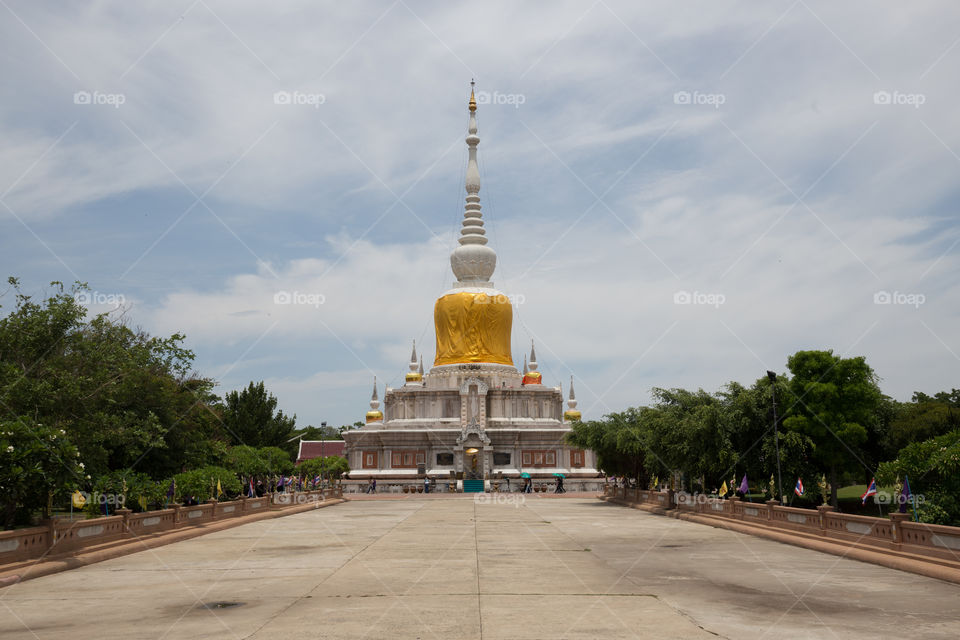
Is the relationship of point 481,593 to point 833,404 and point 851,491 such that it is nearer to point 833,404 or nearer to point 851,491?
point 833,404

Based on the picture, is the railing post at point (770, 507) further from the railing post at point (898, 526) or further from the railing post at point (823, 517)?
the railing post at point (898, 526)

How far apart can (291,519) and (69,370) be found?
1318 cm

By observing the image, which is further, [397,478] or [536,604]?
[397,478]

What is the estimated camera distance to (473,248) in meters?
85.8

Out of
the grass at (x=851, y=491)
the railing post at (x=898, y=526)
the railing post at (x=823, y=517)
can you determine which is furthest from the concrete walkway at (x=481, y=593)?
the grass at (x=851, y=491)

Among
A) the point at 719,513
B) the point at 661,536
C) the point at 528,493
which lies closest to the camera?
the point at 661,536

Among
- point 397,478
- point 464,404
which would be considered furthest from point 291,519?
point 464,404

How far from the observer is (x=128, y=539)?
2386 cm

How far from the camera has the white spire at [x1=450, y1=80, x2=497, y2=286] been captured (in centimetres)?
8594

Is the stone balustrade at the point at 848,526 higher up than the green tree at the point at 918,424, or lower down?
lower down

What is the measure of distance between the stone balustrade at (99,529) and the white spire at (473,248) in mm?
51955

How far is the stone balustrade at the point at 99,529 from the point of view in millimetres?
18188

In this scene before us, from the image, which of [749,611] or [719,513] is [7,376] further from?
[719,513]

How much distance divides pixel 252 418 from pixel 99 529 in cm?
5116
